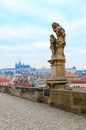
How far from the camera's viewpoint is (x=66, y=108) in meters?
10.6

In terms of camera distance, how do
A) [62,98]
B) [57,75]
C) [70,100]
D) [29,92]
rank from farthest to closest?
[29,92]
[57,75]
[62,98]
[70,100]

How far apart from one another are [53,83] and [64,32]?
212 cm

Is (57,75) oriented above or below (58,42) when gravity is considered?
below

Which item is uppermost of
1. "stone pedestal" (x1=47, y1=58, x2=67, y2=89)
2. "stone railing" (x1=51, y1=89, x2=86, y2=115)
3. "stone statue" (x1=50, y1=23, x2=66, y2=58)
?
"stone statue" (x1=50, y1=23, x2=66, y2=58)

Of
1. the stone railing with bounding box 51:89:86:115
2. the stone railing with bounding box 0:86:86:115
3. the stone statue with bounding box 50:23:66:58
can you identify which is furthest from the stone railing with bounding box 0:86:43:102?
the stone railing with bounding box 51:89:86:115

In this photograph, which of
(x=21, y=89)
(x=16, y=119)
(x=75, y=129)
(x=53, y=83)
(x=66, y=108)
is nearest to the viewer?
(x=75, y=129)

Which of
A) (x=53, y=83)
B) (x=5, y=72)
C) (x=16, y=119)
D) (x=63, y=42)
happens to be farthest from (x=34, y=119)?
(x=5, y=72)

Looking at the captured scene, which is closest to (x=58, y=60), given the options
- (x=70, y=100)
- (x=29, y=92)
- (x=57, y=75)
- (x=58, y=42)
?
(x=57, y=75)

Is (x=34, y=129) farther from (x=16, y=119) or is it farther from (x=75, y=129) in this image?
(x=16, y=119)

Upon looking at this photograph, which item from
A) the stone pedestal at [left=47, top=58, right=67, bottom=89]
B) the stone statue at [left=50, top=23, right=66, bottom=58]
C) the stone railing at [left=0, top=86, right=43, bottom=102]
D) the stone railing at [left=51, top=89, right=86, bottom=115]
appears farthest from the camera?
the stone railing at [left=0, top=86, right=43, bottom=102]

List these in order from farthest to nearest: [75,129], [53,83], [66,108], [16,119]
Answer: [53,83], [66,108], [16,119], [75,129]

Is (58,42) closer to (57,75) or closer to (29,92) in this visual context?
(57,75)

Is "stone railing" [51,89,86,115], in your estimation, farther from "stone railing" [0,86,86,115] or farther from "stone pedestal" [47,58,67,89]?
"stone pedestal" [47,58,67,89]

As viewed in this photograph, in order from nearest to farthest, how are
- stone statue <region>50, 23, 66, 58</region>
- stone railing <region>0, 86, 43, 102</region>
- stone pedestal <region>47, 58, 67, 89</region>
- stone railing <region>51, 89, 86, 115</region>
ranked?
stone railing <region>51, 89, 86, 115</region> < stone pedestal <region>47, 58, 67, 89</region> < stone statue <region>50, 23, 66, 58</region> < stone railing <region>0, 86, 43, 102</region>
